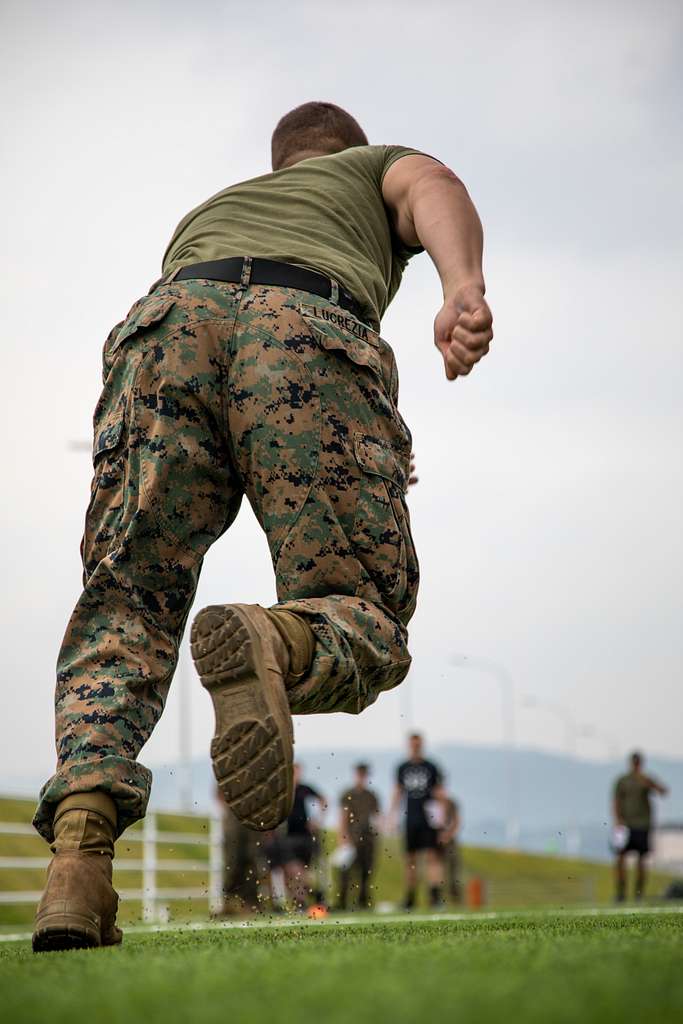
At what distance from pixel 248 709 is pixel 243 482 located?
74 cm

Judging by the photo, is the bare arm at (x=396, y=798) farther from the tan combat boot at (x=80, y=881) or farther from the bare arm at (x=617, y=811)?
the tan combat boot at (x=80, y=881)

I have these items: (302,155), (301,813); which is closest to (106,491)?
(302,155)

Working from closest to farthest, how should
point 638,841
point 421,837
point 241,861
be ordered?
1. point 241,861
2. point 421,837
3. point 638,841

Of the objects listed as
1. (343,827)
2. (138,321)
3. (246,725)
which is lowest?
(246,725)

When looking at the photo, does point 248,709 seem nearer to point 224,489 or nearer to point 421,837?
point 224,489

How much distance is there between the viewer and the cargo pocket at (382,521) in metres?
2.97

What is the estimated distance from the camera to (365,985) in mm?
1596

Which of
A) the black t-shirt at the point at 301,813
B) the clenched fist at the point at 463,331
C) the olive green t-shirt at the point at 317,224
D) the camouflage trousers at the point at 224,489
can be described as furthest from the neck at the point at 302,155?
the black t-shirt at the point at 301,813

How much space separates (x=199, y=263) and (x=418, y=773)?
1281 centimetres

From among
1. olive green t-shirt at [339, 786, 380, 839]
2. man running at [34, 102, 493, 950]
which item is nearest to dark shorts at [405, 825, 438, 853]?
olive green t-shirt at [339, 786, 380, 839]

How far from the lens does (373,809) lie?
52.9 ft

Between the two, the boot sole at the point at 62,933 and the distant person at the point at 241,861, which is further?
the distant person at the point at 241,861

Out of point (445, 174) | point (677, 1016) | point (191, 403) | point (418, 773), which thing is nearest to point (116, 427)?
point (191, 403)

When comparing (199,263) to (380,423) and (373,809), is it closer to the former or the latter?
(380,423)
